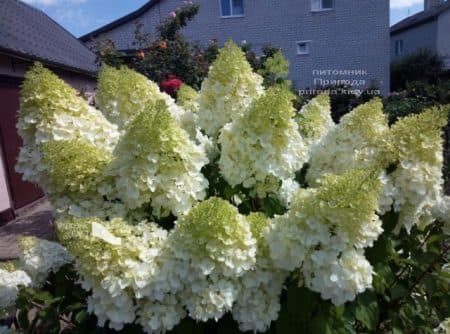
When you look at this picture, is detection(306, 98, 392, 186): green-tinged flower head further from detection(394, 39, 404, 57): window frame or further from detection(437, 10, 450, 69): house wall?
detection(394, 39, 404, 57): window frame

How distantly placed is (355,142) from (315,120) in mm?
529

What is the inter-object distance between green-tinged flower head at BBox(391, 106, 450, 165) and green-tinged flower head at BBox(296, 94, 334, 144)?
62 centimetres

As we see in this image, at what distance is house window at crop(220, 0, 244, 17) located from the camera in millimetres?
16234

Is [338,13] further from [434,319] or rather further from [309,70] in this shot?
[434,319]

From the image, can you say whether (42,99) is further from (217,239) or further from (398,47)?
(398,47)

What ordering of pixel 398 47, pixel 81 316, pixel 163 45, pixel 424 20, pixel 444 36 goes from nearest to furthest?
pixel 81 316 → pixel 163 45 → pixel 444 36 → pixel 424 20 → pixel 398 47

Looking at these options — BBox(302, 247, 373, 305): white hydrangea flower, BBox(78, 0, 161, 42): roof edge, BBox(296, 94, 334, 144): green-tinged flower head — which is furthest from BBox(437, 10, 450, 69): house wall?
BBox(302, 247, 373, 305): white hydrangea flower

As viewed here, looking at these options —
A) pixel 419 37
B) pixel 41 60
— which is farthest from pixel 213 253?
pixel 419 37

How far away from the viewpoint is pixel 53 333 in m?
1.73

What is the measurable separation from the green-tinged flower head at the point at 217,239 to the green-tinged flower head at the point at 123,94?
87 centimetres

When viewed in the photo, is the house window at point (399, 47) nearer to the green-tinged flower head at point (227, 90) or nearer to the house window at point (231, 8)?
the house window at point (231, 8)

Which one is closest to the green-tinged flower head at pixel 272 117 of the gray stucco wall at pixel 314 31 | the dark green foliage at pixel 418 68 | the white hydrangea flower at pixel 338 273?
the white hydrangea flower at pixel 338 273

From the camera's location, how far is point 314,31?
16.2m

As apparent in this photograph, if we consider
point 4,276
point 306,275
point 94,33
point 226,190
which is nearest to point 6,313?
point 4,276
